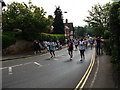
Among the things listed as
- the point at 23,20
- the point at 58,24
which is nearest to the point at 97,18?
the point at 58,24

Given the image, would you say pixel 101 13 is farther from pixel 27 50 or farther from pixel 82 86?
pixel 82 86

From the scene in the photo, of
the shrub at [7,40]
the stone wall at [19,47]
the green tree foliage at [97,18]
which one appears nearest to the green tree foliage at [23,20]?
the stone wall at [19,47]

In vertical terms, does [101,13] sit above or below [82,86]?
above

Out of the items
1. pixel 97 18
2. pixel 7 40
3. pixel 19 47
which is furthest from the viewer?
pixel 97 18

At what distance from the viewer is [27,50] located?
2858cm

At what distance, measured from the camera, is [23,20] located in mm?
27594

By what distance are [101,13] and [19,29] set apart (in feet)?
102

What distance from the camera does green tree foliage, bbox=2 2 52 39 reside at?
2736 cm

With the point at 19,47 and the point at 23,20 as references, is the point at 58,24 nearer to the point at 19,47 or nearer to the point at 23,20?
the point at 23,20

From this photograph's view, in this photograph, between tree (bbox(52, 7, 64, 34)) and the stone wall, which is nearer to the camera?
the stone wall

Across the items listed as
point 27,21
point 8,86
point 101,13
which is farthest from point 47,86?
point 101,13

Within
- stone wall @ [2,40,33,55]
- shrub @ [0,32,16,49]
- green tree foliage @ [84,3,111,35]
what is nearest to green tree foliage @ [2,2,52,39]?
stone wall @ [2,40,33,55]

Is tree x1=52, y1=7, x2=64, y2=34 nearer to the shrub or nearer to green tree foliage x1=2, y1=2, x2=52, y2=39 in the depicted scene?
green tree foliage x1=2, y1=2, x2=52, y2=39

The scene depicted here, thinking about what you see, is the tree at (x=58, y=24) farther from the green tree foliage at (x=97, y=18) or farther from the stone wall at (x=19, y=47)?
the stone wall at (x=19, y=47)
